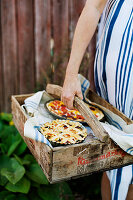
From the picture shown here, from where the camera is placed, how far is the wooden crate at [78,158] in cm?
136

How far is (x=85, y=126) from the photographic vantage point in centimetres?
173

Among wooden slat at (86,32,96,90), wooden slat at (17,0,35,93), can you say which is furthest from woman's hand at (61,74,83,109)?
wooden slat at (17,0,35,93)

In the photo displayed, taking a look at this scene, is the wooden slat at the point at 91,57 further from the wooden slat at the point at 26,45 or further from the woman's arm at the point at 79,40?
the woman's arm at the point at 79,40

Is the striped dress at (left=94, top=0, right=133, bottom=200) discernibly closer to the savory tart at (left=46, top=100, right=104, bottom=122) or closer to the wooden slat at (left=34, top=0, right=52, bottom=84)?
the savory tart at (left=46, top=100, right=104, bottom=122)

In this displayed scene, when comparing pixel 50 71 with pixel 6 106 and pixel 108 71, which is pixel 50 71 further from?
pixel 108 71

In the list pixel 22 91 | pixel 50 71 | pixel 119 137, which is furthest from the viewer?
pixel 22 91

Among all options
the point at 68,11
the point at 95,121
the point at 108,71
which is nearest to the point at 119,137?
the point at 95,121

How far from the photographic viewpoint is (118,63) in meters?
1.72

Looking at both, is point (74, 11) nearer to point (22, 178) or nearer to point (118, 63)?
point (118, 63)

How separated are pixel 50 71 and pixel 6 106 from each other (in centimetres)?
83

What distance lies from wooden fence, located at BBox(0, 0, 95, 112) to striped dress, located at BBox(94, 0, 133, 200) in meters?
0.95

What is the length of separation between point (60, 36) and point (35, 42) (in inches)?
12.6

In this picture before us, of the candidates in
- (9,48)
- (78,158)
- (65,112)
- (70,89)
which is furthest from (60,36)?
(78,158)

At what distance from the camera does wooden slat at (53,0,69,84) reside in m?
2.91
